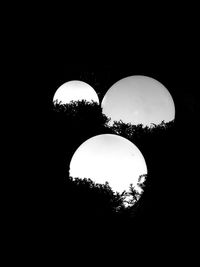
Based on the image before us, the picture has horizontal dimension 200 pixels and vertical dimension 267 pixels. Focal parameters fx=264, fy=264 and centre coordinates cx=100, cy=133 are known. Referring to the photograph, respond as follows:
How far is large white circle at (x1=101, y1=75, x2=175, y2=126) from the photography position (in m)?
1.99

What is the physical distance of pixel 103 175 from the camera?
147cm

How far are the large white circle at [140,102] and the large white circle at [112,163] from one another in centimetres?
52

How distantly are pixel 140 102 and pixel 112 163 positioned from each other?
2.25 ft

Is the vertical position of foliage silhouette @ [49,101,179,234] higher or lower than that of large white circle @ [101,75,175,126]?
lower

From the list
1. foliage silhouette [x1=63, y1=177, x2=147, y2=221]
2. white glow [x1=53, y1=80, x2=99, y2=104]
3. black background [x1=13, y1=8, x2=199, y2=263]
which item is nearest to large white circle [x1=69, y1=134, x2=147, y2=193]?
foliage silhouette [x1=63, y1=177, x2=147, y2=221]

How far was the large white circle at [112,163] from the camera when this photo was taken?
4.84 feet

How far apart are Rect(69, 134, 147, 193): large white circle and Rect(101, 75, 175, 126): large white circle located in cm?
52

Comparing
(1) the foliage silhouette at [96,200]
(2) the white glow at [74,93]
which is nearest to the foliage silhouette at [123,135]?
(1) the foliage silhouette at [96,200]

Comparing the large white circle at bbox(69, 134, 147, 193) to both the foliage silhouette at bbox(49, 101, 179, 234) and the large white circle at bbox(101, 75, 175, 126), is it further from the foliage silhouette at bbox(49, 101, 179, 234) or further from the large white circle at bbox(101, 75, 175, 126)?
the large white circle at bbox(101, 75, 175, 126)

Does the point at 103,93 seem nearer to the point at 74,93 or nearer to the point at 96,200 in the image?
the point at 74,93

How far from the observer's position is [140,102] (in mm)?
1982

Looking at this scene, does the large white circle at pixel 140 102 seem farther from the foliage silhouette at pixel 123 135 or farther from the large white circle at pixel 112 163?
the large white circle at pixel 112 163

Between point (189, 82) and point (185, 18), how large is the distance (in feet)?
3.31

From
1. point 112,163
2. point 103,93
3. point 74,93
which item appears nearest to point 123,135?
point 112,163
